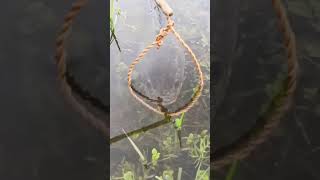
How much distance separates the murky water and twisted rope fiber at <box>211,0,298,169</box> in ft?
0.20

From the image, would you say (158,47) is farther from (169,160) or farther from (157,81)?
(169,160)

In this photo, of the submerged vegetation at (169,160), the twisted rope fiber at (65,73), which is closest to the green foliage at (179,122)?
the submerged vegetation at (169,160)

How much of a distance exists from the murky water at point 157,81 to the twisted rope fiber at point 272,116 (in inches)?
2.4

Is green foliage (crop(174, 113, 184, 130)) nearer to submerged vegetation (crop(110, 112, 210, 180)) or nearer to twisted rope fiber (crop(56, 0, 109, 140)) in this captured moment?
submerged vegetation (crop(110, 112, 210, 180))

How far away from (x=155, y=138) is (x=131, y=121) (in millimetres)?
55

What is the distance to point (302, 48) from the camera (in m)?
0.77

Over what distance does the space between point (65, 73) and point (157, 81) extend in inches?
6.9

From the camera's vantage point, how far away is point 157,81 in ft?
2.71

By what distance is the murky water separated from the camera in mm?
812

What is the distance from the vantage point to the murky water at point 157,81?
812 millimetres

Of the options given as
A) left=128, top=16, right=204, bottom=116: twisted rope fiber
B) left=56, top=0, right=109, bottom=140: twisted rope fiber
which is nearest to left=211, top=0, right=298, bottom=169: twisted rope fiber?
left=128, top=16, right=204, bottom=116: twisted rope fiber

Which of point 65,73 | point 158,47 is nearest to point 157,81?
point 158,47

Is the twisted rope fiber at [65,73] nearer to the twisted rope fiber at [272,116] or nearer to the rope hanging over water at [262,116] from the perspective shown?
the rope hanging over water at [262,116]

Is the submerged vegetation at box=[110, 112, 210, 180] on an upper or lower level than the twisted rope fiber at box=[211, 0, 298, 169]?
lower
